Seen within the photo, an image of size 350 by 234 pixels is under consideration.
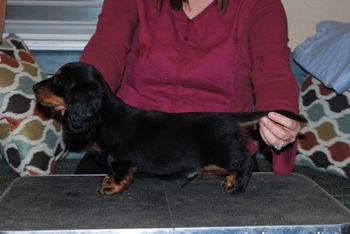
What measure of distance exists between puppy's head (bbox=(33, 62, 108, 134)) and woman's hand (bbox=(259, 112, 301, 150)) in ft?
1.38

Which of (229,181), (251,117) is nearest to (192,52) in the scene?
(251,117)

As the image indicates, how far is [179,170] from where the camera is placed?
4.56 feet

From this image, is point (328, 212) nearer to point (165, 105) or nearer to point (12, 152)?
point (165, 105)

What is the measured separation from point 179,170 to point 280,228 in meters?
0.39

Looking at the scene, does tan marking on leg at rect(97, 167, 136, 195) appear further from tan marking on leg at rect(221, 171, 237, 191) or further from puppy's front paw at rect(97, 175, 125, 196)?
tan marking on leg at rect(221, 171, 237, 191)

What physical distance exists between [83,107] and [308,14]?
1.45m

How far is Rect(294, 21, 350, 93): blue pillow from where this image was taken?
81.7 inches

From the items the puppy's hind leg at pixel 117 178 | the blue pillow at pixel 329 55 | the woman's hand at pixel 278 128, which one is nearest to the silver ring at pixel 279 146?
the woman's hand at pixel 278 128

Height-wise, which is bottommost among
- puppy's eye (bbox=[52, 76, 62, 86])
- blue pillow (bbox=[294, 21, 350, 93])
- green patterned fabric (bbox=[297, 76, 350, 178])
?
green patterned fabric (bbox=[297, 76, 350, 178])

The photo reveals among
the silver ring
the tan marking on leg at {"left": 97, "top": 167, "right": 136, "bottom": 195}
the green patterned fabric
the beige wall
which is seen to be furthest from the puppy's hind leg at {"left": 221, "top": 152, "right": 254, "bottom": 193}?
the beige wall

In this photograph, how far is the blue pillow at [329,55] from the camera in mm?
2076

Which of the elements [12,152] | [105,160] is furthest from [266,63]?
[12,152]

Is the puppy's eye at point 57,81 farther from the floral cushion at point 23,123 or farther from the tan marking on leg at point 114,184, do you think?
the floral cushion at point 23,123

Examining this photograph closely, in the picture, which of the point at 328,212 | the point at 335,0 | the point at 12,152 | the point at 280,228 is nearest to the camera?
the point at 280,228
